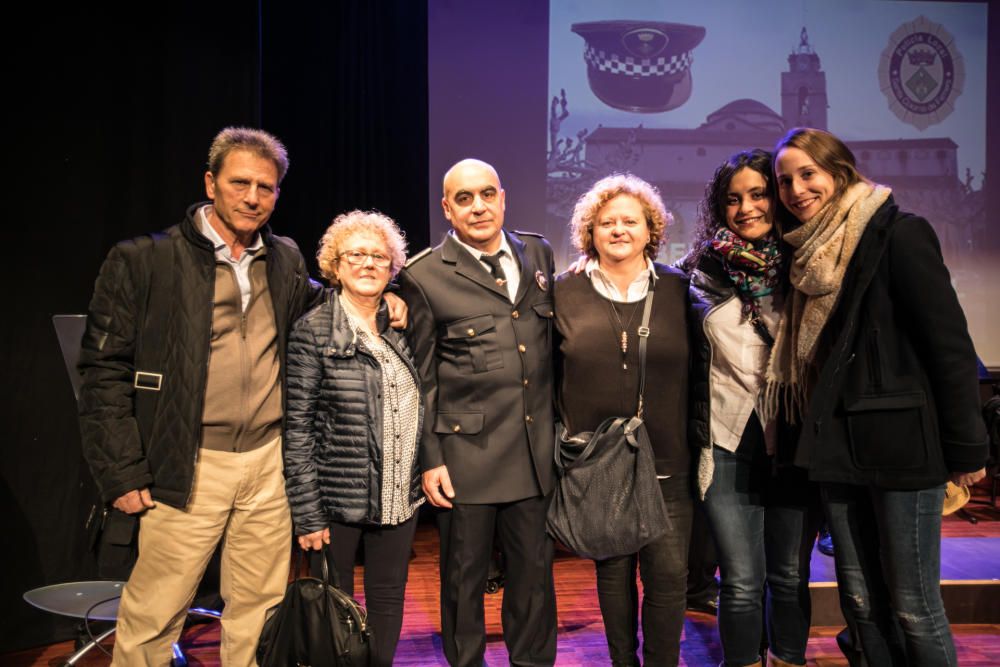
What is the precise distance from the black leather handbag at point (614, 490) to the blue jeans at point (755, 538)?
0.67 feet

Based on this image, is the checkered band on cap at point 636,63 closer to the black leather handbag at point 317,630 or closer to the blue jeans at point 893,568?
the blue jeans at point 893,568

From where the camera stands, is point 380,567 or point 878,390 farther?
point 380,567

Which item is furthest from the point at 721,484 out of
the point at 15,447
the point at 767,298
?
the point at 15,447

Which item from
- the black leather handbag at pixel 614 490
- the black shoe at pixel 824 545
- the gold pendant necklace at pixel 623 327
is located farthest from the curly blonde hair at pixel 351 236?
the black shoe at pixel 824 545

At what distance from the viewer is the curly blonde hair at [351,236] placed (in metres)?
2.29

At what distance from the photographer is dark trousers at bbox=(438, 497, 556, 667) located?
2299 mm

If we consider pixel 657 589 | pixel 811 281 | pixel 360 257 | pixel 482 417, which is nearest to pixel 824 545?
pixel 657 589

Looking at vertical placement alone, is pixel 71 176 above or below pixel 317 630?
above

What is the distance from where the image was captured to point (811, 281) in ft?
Result: 6.55

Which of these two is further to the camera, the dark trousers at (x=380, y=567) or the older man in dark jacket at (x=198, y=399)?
the dark trousers at (x=380, y=567)

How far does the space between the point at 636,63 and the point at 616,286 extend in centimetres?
288

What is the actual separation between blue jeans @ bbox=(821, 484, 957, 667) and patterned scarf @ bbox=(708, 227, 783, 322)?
571 mm

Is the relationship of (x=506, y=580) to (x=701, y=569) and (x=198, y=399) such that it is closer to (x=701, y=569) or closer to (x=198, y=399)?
(x=198, y=399)

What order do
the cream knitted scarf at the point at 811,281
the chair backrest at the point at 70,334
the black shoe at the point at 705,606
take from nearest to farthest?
1. the cream knitted scarf at the point at 811,281
2. the chair backrest at the point at 70,334
3. the black shoe at the point at 705,606
